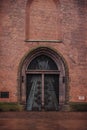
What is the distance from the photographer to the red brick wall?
19.0 metres

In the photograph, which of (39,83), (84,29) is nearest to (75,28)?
(84,29)

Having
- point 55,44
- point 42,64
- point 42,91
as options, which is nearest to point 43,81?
point 42,91

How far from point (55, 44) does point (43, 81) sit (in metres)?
2.28

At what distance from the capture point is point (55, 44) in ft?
63.7

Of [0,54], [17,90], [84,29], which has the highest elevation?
[84,29]

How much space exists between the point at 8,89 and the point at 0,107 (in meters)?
1.11

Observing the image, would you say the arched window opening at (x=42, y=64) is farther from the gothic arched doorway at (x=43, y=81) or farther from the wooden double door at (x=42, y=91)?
the wooden double door at (x=42, y=91)

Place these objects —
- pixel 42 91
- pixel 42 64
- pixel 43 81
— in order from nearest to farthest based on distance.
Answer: pixel 42 91 < pixel 43 81 < pixel 42 64

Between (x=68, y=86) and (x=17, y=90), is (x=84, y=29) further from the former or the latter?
(x=17, y=90)

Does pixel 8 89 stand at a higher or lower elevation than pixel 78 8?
lower

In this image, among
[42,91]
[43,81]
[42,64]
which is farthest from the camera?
[42,64]

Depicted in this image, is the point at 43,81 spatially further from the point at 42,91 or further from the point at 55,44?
the point at 55,44

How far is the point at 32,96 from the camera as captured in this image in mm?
→ 19281

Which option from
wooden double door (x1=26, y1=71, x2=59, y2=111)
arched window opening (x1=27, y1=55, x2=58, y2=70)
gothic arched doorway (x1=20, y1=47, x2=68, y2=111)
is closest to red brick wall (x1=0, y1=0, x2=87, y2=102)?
gothic arched doorway (x1=20, y1=47, x2=68, y2=111)
